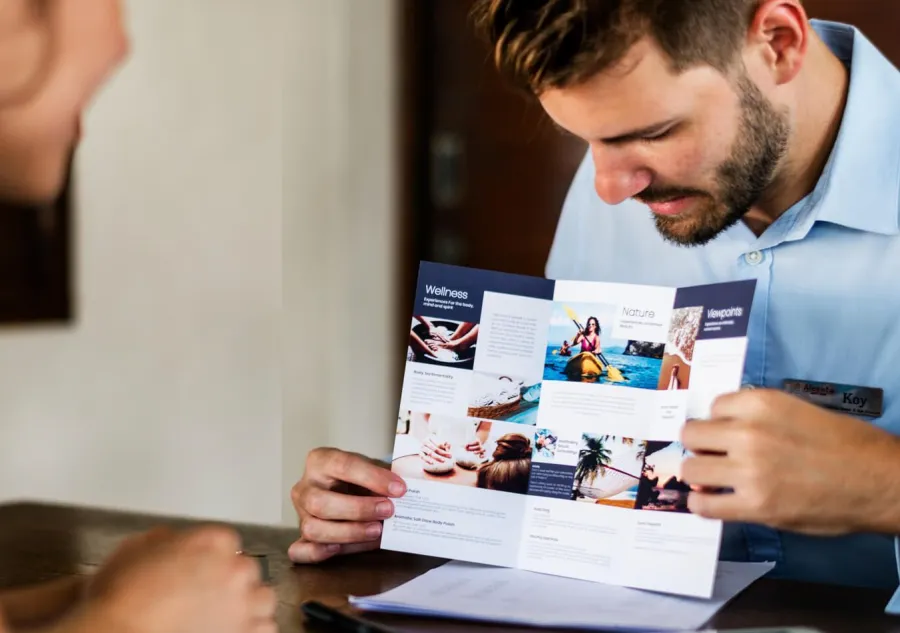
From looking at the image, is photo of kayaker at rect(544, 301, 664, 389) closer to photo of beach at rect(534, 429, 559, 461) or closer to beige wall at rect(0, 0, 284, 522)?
photo of beach at rect(534, 429, 559, 461)

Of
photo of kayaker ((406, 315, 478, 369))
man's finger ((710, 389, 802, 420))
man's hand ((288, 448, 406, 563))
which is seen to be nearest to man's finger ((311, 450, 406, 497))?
man's hand ((288, 448, 406, 563))

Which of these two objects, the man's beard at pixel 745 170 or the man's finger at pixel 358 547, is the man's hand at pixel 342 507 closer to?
the man's finger at pixel 358 547

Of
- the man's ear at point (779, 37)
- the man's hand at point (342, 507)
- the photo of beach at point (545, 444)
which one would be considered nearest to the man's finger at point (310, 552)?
the man's hand at point (342, 507)

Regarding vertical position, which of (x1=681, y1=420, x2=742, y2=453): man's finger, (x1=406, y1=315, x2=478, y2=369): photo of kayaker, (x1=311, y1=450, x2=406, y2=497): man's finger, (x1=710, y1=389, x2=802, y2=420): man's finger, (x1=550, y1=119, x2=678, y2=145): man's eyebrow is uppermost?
(x1=550, y1=119, x2=678, y2=145): man's eyebrow

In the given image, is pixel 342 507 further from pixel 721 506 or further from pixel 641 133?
pixel 641 133

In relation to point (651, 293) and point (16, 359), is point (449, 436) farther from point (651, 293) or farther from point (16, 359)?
point (16, 359)

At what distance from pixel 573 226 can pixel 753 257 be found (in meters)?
0.31

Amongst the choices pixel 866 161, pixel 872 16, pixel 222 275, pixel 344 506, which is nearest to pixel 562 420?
pixel 344 506

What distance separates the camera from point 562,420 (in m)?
0.92

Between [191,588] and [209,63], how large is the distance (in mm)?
1924

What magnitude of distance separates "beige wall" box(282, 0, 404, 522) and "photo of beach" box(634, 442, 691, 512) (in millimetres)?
1687

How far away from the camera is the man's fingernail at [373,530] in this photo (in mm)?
974

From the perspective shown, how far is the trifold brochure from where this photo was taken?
843 millimetres

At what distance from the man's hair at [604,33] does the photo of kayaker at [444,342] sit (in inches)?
12.2
